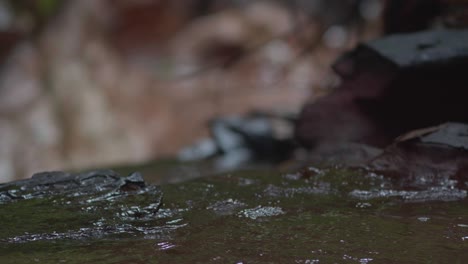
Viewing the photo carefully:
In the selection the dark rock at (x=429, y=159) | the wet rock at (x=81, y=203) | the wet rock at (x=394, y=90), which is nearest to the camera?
the wet rock at (x=81, y=203)

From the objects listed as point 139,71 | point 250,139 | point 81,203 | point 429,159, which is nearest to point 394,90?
point 429,159

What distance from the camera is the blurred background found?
279 inches

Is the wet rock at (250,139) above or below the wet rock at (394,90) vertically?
below

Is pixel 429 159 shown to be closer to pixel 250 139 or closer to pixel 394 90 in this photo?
pixel 394 90

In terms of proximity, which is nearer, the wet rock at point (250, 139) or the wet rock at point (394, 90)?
the wet rock at point (394, 90)

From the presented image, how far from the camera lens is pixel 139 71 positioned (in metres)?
8.43

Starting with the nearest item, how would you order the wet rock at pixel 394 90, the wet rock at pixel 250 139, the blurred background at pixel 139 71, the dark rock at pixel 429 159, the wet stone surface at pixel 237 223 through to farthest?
the wet stone surface at pixel 237 223 → the dark rock at pixel 429 159 → the wet rock at pixel 394 90 → the wet rock at pixel 250 139 → the blurred background at pixel 139 71

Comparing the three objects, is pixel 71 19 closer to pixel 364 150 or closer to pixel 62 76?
pixel 62 76

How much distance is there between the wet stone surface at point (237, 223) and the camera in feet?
3.82

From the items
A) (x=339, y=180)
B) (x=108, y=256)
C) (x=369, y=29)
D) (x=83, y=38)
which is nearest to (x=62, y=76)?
(x=83, y=38)

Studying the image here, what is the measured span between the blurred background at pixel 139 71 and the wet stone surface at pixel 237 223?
4.87 m

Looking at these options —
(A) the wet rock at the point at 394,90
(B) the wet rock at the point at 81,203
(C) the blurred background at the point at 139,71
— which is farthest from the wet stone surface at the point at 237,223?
(C) the blurred background at the point at 139,71

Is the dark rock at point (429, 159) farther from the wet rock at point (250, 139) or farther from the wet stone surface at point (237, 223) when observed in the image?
the wet rock at point (250, 139)

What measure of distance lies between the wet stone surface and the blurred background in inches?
192
